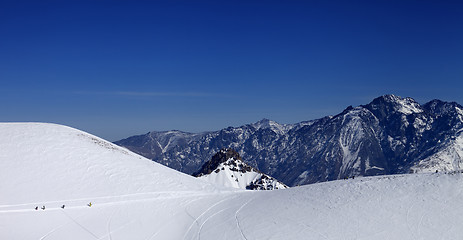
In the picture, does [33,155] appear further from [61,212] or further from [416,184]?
[416,184]

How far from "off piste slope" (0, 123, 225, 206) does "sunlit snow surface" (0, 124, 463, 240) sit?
126 mm

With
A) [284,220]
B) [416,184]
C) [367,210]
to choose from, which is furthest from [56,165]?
[416,184]

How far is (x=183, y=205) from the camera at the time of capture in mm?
43344

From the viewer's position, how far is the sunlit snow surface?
3023 cm

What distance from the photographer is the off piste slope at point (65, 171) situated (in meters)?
43.1

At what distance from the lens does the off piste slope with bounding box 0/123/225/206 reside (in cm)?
4309

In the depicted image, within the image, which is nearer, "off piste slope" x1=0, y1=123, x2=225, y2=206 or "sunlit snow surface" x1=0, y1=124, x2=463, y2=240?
"sunlit snow surface" x1=0, y1=124, x2=463, y2=240

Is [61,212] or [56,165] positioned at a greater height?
[56,165]

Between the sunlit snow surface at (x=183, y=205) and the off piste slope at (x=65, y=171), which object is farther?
the off piste slope at (x=65, y=171)

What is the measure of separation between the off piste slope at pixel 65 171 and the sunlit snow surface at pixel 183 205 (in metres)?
0.13

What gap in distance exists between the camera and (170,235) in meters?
33.6

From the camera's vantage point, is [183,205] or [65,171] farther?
[65,171]

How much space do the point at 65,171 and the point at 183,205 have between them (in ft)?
62.0

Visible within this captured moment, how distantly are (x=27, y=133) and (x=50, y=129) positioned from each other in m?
5.13
